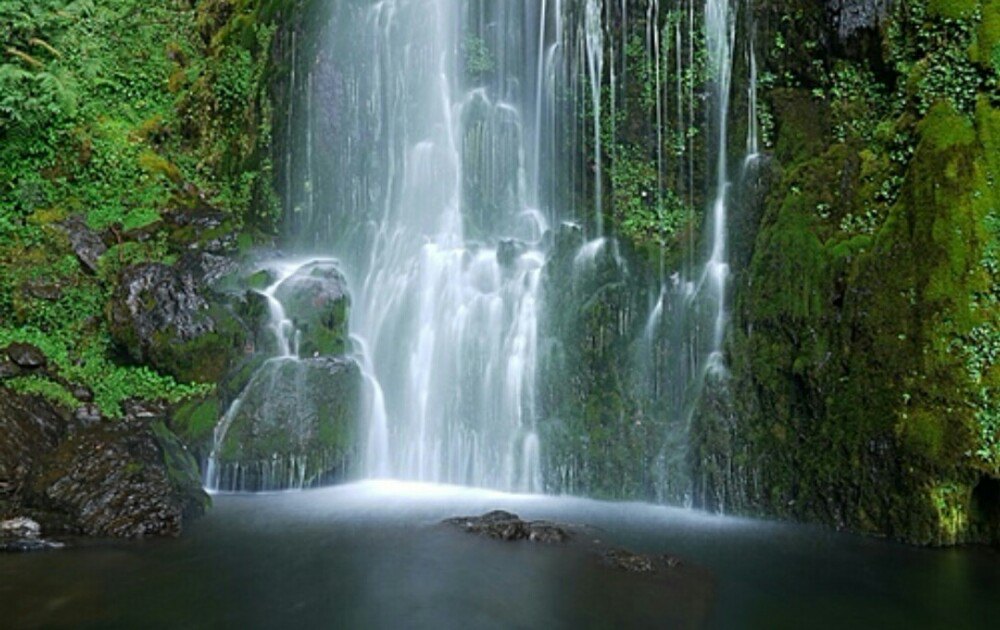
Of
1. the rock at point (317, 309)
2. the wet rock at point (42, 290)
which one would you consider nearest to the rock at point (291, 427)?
the rock at point (317, 309)

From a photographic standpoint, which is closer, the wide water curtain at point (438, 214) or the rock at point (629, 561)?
the rock at point (629, 561)

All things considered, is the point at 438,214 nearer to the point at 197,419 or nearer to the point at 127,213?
the point at 127,213

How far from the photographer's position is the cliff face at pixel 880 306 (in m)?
10.1

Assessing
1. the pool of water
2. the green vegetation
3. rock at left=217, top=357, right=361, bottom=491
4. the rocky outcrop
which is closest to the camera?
the pool of water

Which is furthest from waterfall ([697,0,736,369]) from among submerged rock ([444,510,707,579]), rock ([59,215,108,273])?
rock ([59,215,108,273])

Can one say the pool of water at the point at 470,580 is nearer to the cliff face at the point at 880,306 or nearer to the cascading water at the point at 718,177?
the cliff face at the point at 880,306

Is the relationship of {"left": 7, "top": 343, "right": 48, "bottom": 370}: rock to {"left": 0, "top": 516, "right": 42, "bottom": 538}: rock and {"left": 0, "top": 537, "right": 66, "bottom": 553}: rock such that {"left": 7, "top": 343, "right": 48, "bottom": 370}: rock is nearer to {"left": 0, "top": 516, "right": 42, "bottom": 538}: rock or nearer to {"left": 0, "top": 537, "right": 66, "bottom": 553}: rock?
{"left": 0, "top": 516, "right": 42, "bottom": 538}: rock

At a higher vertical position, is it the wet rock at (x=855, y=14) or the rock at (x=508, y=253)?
the wet rock at (x=855, y=14)

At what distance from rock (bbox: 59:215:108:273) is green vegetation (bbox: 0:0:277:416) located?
11 cm

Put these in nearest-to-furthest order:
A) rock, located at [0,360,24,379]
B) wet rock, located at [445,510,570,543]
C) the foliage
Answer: wet rock, located at [445,510,570,543], rock, located at [0,360,24,379], the foliage

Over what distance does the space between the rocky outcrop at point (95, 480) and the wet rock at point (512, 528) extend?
156 inches

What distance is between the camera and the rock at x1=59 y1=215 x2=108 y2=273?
16.7 meters

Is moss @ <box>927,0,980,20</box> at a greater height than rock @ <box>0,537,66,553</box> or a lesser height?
greater

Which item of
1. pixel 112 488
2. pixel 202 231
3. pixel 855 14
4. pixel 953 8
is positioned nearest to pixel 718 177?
pixel 855 14
